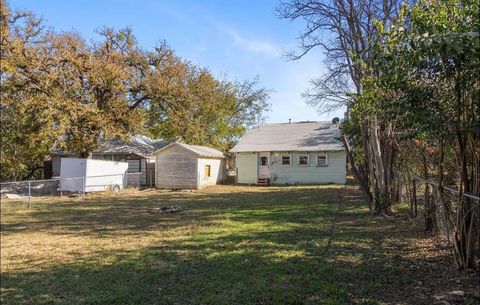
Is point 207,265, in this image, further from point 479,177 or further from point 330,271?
point 479,177

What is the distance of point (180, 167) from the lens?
961 inches

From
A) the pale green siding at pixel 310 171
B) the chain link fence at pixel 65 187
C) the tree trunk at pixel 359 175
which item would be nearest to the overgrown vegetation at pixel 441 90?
the tree trunk at pixel 359 175

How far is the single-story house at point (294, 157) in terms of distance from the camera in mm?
26156

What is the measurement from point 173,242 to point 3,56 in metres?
16.9

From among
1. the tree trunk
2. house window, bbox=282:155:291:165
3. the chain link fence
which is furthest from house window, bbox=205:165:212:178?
the tree trunk

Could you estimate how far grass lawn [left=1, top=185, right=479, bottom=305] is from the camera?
4711 mm

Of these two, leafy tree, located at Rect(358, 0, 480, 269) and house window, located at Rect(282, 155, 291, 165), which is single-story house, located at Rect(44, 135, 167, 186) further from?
leafy tree, located at Rect(358, 0, 480, 269)

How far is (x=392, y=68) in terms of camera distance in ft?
13.7

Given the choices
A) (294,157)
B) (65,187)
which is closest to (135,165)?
(65,187)

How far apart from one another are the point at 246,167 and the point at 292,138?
3.95 metres

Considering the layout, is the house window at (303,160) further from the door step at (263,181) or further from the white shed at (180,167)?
the white shed at (180,167)

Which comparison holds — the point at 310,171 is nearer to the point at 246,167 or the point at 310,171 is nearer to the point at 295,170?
the point at 295,170

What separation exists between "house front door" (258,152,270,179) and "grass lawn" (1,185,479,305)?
650 inches

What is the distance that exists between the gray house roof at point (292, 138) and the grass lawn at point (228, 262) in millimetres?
15817
